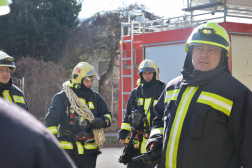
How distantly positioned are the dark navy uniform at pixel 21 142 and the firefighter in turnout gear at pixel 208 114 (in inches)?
59.5

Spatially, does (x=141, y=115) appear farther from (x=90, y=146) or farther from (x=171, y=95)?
(x=171, y=95)

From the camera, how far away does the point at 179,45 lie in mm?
6934

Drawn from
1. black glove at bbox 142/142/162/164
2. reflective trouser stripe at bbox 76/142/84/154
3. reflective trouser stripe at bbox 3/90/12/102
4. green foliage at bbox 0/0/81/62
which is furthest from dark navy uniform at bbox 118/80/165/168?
green foliage at bbox 0/0/81/62

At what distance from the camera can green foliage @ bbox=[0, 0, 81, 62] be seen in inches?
547

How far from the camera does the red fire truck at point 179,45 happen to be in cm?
600

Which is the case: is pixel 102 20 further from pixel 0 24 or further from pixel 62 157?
pixel 62 157

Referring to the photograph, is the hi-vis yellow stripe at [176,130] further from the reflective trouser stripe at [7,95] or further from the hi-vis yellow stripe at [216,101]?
the reflective trouser stripe at [7,95]

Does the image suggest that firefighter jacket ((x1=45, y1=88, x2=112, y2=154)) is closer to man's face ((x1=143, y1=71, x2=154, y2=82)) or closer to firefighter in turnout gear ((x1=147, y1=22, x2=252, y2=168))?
man's face ((x1=143, y1=71, x2=154, y2=82))

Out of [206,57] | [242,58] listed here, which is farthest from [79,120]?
[242,58]

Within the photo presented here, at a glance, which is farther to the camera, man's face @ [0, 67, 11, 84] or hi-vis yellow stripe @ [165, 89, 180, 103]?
man's face @ [0, 67, 11, 84]

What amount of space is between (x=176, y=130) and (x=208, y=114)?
267 mm

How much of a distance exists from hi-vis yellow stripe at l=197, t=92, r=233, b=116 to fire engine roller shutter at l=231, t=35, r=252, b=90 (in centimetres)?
411

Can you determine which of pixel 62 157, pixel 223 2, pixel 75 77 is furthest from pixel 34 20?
pixel 62 157

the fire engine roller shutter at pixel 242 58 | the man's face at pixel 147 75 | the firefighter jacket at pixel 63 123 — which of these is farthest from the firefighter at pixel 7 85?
the fire engine roller shutter at pixel 242 58
